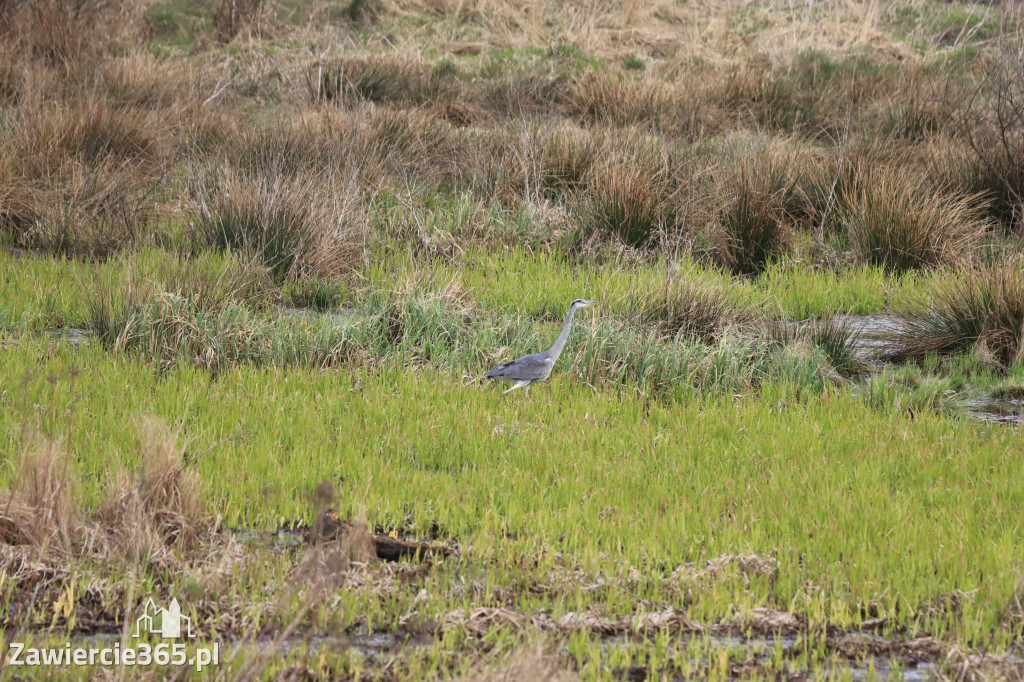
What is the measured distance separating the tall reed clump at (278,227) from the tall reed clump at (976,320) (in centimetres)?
418

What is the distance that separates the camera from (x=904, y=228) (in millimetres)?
8469

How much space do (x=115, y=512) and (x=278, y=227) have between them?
439 centimetres

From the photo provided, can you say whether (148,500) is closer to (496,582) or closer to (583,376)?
(496,582)

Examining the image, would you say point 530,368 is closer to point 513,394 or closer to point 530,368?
point 530,368

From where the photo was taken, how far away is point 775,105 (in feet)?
43.8

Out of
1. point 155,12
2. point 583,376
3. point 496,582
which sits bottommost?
point 155,12

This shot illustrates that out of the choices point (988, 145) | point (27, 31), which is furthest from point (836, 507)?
point (27, 31)

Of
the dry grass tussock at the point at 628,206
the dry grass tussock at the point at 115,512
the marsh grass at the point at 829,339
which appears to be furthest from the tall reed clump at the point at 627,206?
the dry grass tussock at the point at 115,512

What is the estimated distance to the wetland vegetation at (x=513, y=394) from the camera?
11.2 ft

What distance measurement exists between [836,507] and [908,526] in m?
0.30

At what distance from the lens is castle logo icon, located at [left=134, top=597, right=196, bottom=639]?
10.4ft

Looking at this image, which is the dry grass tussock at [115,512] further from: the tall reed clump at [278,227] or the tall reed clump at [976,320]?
the tall reed clump at [976,320]

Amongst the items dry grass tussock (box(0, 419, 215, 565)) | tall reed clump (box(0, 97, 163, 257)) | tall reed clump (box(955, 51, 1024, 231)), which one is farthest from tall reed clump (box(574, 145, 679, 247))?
dry grass tussock (box(0, 419, 215, 565))

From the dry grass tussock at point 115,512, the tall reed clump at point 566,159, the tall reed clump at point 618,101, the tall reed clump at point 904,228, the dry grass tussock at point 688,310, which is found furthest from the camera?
the tall reed clump at point 618,101
